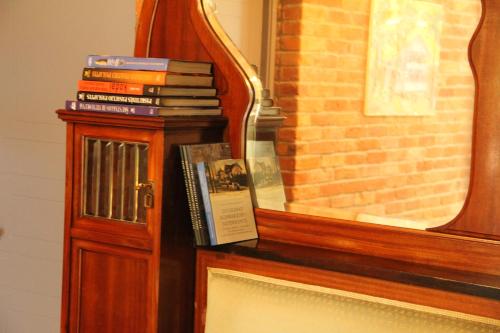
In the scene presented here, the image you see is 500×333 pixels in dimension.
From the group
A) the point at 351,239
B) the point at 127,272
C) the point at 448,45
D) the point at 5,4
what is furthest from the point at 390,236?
the point at 5,4

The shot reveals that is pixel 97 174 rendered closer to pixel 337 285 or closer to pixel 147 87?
pixel 147 87

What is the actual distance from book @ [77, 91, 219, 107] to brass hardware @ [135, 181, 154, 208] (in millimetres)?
229

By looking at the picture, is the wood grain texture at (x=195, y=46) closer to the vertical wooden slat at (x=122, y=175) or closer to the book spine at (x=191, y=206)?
the book spine at (x=191, y=206)

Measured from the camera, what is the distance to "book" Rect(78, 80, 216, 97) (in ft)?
7.79

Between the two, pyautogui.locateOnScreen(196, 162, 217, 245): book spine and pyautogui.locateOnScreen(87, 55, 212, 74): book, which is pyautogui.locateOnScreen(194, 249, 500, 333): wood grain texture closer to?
pyautogui.locateOnScreen(196, 162, 217, 245): book spine

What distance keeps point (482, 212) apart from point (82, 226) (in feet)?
3.80

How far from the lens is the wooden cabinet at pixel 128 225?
236 centimetres

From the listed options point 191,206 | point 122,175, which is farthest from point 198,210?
point 122,175

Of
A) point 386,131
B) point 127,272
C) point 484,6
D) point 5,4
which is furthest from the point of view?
point 5,4

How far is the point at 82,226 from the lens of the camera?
2.50m

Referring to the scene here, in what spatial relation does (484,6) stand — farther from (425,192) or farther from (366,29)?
(425,192)

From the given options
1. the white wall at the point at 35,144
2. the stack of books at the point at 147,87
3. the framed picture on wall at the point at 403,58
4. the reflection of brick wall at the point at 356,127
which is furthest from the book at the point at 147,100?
the white wall at the point at 35,144

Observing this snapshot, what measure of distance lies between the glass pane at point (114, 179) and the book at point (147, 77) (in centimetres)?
18

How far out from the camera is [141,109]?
2.35m
